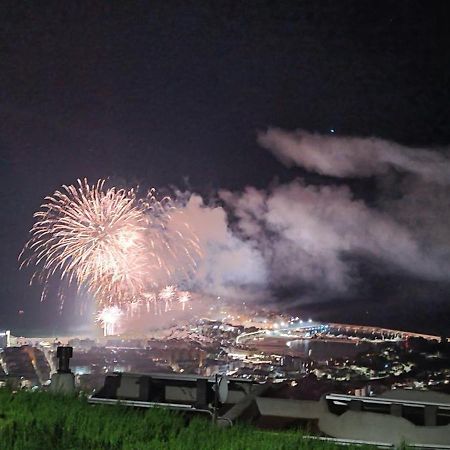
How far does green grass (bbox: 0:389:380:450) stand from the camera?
412 centimetres

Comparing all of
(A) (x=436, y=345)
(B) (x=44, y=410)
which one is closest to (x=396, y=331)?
(A) (x=436, y=345)

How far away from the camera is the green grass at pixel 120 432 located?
4.12 meters

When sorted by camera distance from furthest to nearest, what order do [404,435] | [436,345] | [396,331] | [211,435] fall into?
[396,331], [436,345], [404,435], [211,435]

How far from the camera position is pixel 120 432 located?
4.32 metres

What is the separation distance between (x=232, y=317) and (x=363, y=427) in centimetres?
2543

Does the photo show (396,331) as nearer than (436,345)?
No

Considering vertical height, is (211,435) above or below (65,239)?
below

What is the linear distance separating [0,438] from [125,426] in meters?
0.88

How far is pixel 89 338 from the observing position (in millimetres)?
31828

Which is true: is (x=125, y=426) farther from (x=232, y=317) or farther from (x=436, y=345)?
(x=232, y=317)

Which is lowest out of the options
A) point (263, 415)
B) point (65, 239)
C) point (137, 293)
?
point (263, 415)

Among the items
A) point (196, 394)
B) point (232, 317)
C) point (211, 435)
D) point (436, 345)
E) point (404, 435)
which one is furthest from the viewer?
point (232, 317)

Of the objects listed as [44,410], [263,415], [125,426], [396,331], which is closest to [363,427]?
[263,415]

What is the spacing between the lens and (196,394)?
301 inches
